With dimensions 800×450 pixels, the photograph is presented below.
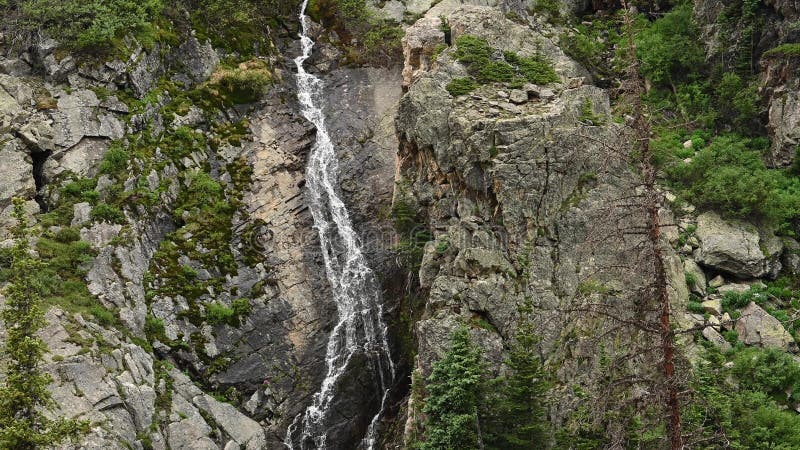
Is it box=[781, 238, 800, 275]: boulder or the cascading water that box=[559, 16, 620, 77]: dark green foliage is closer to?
box=[781, 238, 800, 275]: boulder

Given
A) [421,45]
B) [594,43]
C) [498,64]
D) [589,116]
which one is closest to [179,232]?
[421,45]

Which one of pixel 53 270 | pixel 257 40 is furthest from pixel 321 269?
pixel 257 40

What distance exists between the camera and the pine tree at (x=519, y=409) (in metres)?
19.3

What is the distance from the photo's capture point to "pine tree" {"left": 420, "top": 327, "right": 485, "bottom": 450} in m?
19.3

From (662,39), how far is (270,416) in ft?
86.4

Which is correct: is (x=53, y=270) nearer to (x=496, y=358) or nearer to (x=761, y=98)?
(x=496, y=358)

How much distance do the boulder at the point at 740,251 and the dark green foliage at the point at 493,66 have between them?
8.90 meters

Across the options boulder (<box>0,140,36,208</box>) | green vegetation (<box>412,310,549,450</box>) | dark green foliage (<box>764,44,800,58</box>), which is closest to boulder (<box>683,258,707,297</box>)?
green vegetation (<box>412,310,549,450</box>)

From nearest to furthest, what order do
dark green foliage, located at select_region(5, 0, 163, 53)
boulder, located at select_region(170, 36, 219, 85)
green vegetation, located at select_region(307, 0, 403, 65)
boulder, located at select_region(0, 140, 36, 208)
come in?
boulder, located at select_region(0, 140, 36, 208)
dark green foliage, located at select_region(5, 0, 163, 53)
boulder, located at select_region(170, 36, 219, 85)
green vegetation, located at select_region(307, 0, 403, 65)

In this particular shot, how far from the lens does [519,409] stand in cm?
1945

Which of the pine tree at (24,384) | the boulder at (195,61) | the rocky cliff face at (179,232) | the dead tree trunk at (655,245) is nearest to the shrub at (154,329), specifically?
the rocky cliff face at (179,232)

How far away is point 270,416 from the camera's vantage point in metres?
26.0

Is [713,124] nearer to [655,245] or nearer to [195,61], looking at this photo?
[655,245]

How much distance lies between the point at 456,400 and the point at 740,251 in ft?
42.9
